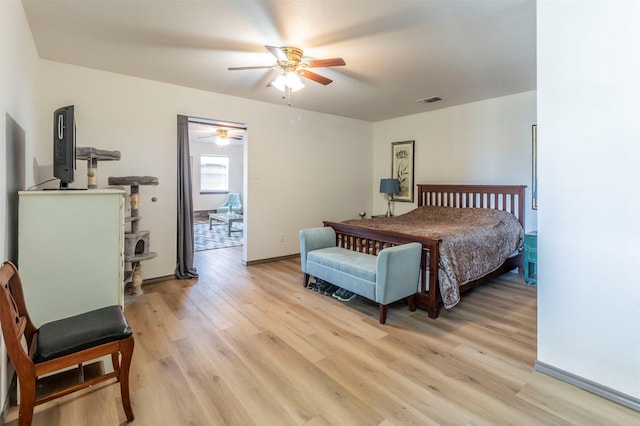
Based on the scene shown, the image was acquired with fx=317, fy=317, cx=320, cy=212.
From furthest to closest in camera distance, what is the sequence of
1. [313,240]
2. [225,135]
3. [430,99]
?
[225,135] → [430,99] → [313,240]

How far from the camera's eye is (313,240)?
368cm

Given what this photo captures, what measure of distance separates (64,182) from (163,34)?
143 centimetres

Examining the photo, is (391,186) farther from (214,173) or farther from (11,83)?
(214,173)

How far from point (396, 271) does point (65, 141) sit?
8.58 feet

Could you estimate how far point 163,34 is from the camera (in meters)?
2.63

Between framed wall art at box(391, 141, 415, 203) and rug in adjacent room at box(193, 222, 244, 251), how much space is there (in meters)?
3.34

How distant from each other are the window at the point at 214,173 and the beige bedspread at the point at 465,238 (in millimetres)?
7185

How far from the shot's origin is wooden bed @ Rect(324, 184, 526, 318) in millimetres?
2906

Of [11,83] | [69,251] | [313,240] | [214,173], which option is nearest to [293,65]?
[313,240]

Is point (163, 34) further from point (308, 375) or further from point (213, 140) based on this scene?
point (213, 140)

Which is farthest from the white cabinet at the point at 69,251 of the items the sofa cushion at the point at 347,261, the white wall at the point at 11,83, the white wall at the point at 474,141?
the white wall at the point at 474,141

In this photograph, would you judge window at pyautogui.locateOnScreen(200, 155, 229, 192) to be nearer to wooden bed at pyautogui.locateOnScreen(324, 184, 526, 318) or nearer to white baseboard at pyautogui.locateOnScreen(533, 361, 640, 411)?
wooden bed at pyautogui.locateOnScreen(324, 184, 526, 318)

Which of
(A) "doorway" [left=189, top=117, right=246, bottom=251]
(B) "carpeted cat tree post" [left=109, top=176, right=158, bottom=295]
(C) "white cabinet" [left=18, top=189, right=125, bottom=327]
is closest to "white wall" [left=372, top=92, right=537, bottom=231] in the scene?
(B) "carpeted cat tree post" [left=109, top=176, right=158, bottom=295]

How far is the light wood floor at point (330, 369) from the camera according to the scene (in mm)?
1675
